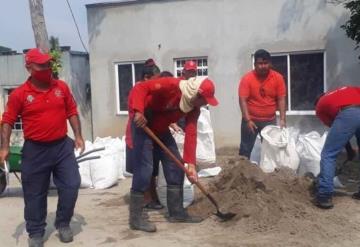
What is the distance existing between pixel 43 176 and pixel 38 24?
349 inches

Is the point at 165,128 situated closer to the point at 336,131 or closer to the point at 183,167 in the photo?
the point at 183,167

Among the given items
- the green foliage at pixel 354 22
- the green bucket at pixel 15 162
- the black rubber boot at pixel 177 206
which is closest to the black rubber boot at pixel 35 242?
the black rubber boot at pixel 177 206

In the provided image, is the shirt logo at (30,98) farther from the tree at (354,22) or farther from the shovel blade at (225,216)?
the tree at (354,22)

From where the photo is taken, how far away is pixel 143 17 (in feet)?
45.8

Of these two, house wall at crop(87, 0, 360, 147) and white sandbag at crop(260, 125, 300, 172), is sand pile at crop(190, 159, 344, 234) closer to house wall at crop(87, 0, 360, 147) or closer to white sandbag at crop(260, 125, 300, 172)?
white sandbag at crop(260, 125, 300, 172)

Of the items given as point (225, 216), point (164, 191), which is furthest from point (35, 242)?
point (225, 216)

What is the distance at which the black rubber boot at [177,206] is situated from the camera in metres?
6.07

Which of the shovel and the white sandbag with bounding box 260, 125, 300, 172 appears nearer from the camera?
the shovel

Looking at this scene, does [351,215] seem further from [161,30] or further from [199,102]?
[161,30]

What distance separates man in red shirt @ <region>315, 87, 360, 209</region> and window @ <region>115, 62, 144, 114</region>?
8.73 meters

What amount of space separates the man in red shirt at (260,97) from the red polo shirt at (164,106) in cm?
179

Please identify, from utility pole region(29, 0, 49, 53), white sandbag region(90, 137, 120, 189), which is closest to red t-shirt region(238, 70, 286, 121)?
white sandbag region(90, 137, 120, 189)

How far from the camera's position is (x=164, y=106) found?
5730 mm

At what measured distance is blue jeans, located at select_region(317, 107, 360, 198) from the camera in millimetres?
5957
